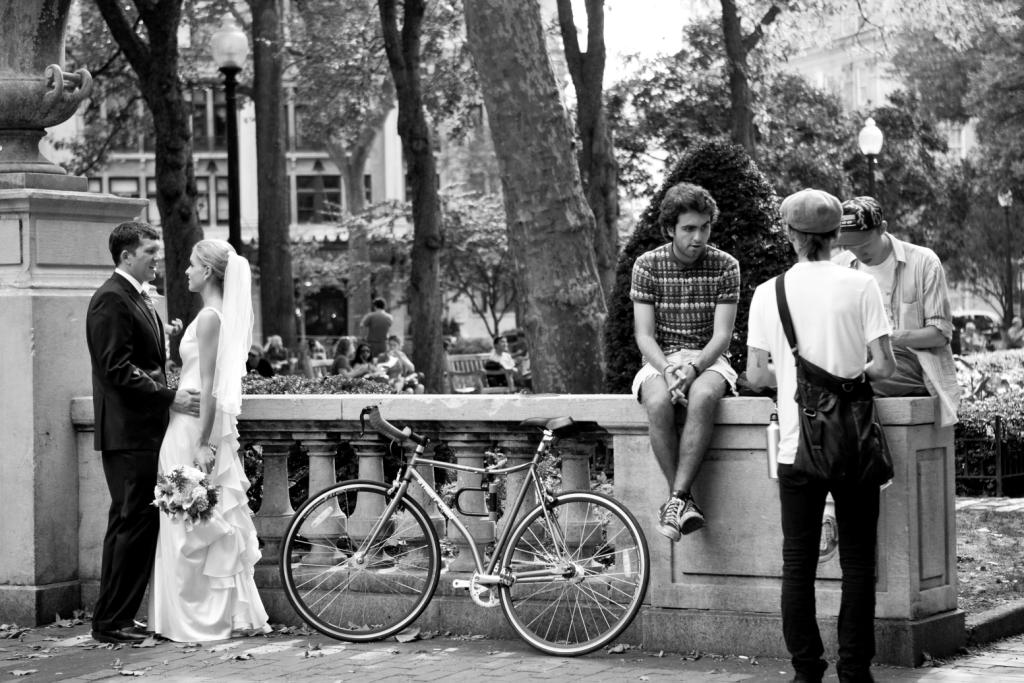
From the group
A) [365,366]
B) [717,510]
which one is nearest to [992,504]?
[717,510]

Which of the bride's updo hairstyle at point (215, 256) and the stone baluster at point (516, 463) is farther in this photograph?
the bride's updo hairstyle at point (215, 256)

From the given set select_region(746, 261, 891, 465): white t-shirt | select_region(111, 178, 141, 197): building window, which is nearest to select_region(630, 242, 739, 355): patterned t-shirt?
select_region(746, 261, 891, 465): white t-shirt

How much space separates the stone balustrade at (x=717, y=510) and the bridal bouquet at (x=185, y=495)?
603 mm

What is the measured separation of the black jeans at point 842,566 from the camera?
5.88 metres

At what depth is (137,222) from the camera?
8164mm

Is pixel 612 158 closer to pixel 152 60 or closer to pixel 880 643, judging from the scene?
pixel 152 60

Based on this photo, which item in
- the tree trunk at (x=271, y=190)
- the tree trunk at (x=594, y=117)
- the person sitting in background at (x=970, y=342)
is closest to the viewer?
the tree trunk at (x=594, y=117)

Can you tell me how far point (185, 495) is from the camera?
24.9 ft

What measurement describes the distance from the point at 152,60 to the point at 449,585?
13.1 meters

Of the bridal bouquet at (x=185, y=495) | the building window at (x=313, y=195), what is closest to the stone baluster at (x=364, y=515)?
the bridal bouquet at (x=185, y=495)

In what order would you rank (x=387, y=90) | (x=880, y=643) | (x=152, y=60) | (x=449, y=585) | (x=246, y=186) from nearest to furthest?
(x=880, y=643) < (x=449, y=585) < (x=152, y=60) < (x=387, y=90) < (x=246, y=186)

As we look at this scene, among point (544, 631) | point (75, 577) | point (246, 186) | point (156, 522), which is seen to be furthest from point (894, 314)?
point (246, 186)

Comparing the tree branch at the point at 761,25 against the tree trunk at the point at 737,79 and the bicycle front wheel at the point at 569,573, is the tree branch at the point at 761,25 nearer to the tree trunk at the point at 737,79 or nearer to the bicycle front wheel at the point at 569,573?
the tree trunk at the point at 737,79

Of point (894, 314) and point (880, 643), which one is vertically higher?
point (894, 314)
